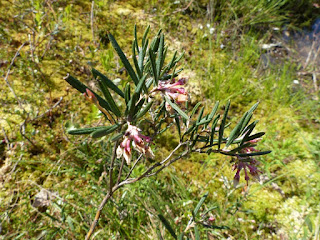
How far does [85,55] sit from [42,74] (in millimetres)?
452

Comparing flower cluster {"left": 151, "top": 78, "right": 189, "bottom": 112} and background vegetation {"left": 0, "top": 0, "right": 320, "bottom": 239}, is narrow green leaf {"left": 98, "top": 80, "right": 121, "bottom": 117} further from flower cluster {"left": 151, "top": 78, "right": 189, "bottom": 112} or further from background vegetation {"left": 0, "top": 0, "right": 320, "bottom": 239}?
background vegetation {"left": 0, "top": 0, "right": 320, "bottom": 239}

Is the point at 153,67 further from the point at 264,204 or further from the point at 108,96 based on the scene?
the point at 264,204

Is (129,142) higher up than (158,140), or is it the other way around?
(129,142)

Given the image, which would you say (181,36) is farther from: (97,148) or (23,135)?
(23,135)

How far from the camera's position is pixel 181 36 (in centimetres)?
268

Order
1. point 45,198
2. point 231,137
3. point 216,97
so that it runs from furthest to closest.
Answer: point 216,97 < point 45,198 < point 231,137

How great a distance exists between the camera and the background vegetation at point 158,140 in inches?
53.0

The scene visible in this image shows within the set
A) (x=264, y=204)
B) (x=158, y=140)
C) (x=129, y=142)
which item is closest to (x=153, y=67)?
(x=129, y=142)

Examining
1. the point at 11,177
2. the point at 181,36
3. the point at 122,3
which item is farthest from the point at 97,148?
the point at 122,3

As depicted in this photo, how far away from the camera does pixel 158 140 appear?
1.81m

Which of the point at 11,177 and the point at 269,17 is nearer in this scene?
the point at 11,177

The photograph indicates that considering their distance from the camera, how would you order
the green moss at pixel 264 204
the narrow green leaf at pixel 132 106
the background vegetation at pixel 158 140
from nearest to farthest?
1. the narrow green leaf at pixel 132 106
2. the background vegetation at pixel 158 140
3. the green moss at pixel 264 204

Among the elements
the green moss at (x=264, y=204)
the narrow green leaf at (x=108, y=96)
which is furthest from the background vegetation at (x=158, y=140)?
the narrow green leaf at (x=108, y=96)

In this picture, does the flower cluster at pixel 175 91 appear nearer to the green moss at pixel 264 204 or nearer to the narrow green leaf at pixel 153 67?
the narrow green leaf at pixel 153 67
